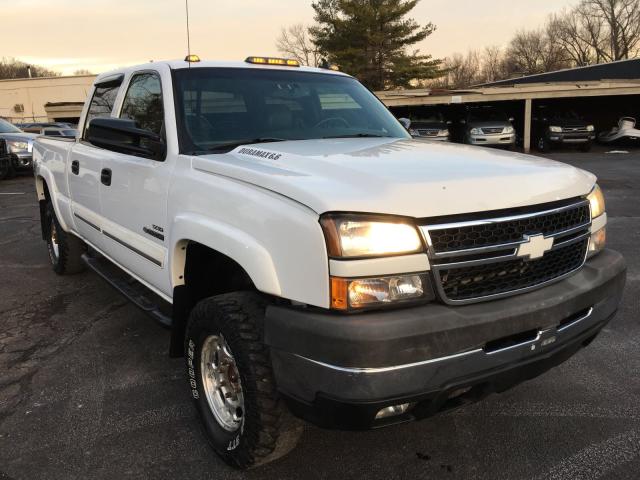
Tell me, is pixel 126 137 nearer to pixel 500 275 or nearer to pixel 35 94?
pixel 500 275

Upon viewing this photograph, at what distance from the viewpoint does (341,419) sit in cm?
217

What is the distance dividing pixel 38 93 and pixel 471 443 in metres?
57.6

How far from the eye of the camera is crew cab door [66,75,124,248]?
14.0ft


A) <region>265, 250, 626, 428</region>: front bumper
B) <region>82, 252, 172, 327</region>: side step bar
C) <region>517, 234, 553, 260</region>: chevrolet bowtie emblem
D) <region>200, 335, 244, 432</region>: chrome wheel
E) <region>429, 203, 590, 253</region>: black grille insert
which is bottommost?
<region>200, 335, 244, 432</region>: chrome wheel

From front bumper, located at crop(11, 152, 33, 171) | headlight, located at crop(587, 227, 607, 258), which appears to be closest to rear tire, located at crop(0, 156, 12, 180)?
front bumper, located at crop(11, 152, 33, 171)

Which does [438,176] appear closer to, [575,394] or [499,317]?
[499,317]

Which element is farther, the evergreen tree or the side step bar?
the evergreen tree

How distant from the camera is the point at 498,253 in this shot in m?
2.31

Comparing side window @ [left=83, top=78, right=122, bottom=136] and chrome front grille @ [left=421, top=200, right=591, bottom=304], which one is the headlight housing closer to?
chrome front grille @ [left=421, top=200, right=591, bottom=304]

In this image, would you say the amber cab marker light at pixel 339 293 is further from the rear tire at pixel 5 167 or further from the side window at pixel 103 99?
the rear tire at pixel 5 167

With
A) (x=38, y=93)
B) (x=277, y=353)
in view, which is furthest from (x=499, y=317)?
(x=38, y=93)

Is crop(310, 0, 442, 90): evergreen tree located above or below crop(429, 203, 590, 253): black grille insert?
above

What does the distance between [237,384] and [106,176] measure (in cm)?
198

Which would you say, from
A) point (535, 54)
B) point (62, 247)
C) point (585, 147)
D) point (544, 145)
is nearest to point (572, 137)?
point (585, 147)
